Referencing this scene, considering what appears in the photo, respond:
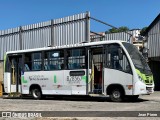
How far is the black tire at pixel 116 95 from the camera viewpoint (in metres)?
18.0

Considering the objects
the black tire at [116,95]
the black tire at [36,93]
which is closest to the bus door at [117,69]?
the black tire at [116,95]

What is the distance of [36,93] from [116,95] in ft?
18.9

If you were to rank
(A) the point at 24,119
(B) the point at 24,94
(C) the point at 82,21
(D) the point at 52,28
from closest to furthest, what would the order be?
(A) the point at 24,119 < (B) the point at 24,94 < (C) the point at 82,21 < (D) the point at 52,28

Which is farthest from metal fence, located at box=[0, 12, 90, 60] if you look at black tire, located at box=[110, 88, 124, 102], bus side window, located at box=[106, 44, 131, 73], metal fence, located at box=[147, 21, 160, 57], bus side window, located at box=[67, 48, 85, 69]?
black tire, located at box=[110, 88, 124, 102]

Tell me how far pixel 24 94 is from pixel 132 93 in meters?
7.72

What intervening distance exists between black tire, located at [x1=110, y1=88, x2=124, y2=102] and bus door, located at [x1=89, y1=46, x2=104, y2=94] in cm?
76

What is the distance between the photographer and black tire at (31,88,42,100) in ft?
71.2

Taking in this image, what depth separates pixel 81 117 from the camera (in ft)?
39.4

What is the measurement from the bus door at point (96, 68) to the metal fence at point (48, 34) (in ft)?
29.1

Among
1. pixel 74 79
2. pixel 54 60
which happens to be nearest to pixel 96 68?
pixel 74 79

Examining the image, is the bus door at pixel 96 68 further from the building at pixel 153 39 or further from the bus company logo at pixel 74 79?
the building at pixel 153 39

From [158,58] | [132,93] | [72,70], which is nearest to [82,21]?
[158,58]

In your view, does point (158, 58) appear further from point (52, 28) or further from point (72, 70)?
point (72, 70)

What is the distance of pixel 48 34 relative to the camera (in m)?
31.1
